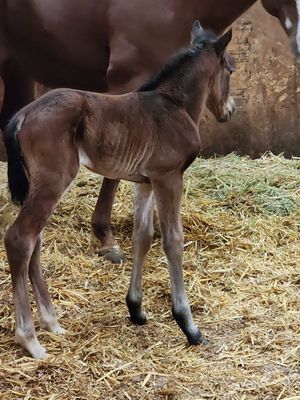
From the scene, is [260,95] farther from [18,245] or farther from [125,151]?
[18,245]

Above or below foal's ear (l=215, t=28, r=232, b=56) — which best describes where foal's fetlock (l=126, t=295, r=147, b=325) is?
below

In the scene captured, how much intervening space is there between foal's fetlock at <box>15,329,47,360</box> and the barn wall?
357cm

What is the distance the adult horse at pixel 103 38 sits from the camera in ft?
12.4

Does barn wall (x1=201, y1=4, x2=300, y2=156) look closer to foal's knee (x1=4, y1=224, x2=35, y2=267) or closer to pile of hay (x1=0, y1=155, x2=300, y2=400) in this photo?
pile of hay (x1=0, y1=155, x2=300, y2=400)

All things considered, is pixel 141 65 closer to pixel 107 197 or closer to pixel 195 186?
pixel 107 197

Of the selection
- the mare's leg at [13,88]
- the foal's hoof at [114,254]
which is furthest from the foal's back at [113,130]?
the mare's leg at [13,88]

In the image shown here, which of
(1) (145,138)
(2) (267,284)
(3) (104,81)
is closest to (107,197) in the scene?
(3) (104,81)

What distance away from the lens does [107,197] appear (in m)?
4.07

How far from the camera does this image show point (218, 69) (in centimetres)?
→ 300

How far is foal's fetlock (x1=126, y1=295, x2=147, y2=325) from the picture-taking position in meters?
3.07

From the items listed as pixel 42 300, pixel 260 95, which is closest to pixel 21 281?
pixel 42 300

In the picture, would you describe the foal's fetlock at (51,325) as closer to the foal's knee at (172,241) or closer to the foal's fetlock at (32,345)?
the foal's fetlock at (32,345)

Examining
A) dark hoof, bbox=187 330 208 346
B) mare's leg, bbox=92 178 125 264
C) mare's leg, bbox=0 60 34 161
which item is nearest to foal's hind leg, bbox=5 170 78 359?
dark hoof, bbox=187 330 208 346

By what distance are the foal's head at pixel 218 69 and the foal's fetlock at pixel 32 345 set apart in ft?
4.05
